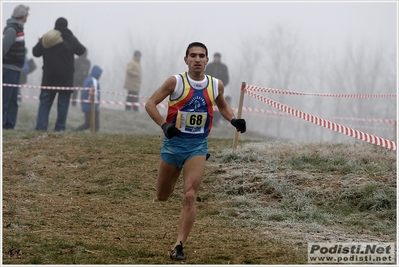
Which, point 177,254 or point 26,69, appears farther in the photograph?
point 26,69

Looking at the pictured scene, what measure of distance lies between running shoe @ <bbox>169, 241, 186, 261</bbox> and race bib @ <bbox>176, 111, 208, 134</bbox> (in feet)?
3.89

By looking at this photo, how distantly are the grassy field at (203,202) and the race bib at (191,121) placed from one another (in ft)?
3.84

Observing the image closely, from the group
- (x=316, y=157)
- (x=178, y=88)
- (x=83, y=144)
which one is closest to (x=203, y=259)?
(x=178, y=88)

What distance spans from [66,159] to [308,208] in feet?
15.9

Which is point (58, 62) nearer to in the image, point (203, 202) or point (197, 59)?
point (203, 202)

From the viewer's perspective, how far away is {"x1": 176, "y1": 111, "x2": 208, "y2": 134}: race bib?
7754 millimetres

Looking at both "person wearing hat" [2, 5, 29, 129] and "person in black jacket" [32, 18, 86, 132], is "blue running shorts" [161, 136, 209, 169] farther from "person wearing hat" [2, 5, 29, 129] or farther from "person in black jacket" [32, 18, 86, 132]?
"person in black jacket" [32, 18, 86, 132]

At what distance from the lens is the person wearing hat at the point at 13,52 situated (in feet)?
53.2

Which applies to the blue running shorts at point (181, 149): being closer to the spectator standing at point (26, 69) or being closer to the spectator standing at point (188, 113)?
the spectator standing at point (188, 113)

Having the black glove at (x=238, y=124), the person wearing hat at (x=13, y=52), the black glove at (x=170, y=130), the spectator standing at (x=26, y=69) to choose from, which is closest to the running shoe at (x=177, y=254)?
the black glove at (x=170, y=130)

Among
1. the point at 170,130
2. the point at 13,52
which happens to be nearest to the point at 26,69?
the point at 13,52

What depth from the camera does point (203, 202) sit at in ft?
34.7

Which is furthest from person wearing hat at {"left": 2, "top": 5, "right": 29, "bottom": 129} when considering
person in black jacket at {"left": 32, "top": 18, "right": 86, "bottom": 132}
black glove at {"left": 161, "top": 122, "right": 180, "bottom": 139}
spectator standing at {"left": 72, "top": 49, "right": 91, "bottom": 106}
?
spectator standing at {"left": 72, "top": 49, "right": 91, "bottom": 106}

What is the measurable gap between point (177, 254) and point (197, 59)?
6.37 ft
